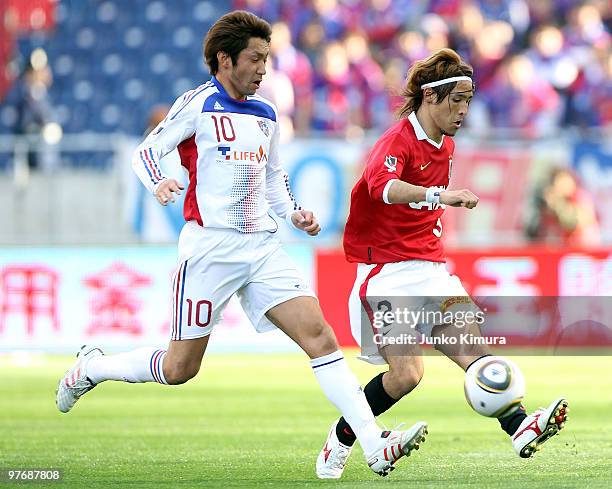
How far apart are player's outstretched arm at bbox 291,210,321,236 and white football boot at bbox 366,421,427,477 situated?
1.20m

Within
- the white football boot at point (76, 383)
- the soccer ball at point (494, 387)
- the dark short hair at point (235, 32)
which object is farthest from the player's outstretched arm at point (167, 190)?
the soccer ball at point (494, 387)

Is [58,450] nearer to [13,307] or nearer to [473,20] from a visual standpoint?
[13,307]

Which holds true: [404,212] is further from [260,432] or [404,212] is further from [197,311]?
[260,432]

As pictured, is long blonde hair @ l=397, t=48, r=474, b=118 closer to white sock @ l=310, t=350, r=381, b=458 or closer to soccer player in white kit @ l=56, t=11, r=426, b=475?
soccer player in white kit @ l=56, t=11, r=426, b=475

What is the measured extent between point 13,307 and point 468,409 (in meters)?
6.70

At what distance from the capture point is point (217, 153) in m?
7.17

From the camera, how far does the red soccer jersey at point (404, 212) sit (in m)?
7.35

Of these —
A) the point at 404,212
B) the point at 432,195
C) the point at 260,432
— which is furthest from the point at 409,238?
the point at 260,432

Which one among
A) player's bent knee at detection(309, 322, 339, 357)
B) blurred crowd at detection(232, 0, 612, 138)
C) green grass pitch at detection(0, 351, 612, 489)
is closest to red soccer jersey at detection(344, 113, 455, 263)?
player's bent knee at detection(309, 322, 339, 357)

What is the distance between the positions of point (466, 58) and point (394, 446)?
12.8 m

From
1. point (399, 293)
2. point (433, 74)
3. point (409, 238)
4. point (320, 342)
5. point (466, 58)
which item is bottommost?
point (320, 342)

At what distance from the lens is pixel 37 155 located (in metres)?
16.8

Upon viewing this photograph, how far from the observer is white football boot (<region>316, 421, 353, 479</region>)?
24.0 feet

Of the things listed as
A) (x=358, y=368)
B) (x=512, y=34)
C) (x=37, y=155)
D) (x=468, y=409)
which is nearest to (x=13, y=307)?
(x=37, y=155)
